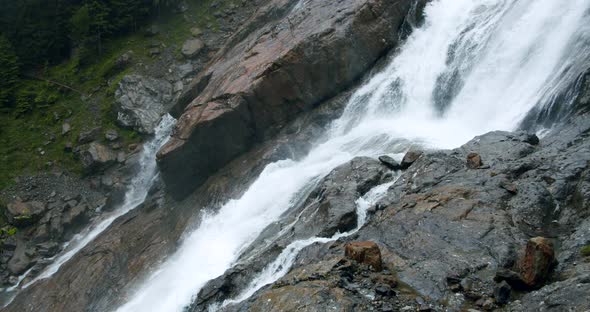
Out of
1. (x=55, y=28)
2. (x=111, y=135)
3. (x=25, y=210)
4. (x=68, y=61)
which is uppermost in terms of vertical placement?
(x=55, y=28)

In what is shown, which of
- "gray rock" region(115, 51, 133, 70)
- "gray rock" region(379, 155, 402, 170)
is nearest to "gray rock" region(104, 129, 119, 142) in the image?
"gray rock" region(115, 51, 133, 70)

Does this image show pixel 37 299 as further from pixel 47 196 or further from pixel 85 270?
pixel 47 196

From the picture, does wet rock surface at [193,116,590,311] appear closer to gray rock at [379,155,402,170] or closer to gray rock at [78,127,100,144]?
gray rock at [379,155,402,170]

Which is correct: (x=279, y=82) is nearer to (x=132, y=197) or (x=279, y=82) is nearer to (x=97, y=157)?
Answer: (x=132, y=197)

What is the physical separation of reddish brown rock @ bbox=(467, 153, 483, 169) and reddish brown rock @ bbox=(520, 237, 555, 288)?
500 centimetres

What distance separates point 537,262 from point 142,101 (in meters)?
30.0

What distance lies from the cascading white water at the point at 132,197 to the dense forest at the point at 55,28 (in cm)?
1178

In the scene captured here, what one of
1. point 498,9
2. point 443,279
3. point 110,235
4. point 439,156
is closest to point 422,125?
point 439,156

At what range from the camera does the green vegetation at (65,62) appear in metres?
35.6

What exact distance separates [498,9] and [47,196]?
28.3 meters

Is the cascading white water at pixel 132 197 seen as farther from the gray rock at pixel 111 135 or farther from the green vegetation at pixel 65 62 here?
the gray rock at pixel 111 135

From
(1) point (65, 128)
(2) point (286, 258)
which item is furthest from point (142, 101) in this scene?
(2) point (286, 258)

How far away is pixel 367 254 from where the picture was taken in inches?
468

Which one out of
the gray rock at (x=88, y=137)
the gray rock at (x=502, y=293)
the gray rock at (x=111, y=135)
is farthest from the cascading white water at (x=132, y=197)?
the gray rock at (x=502, y=293)
